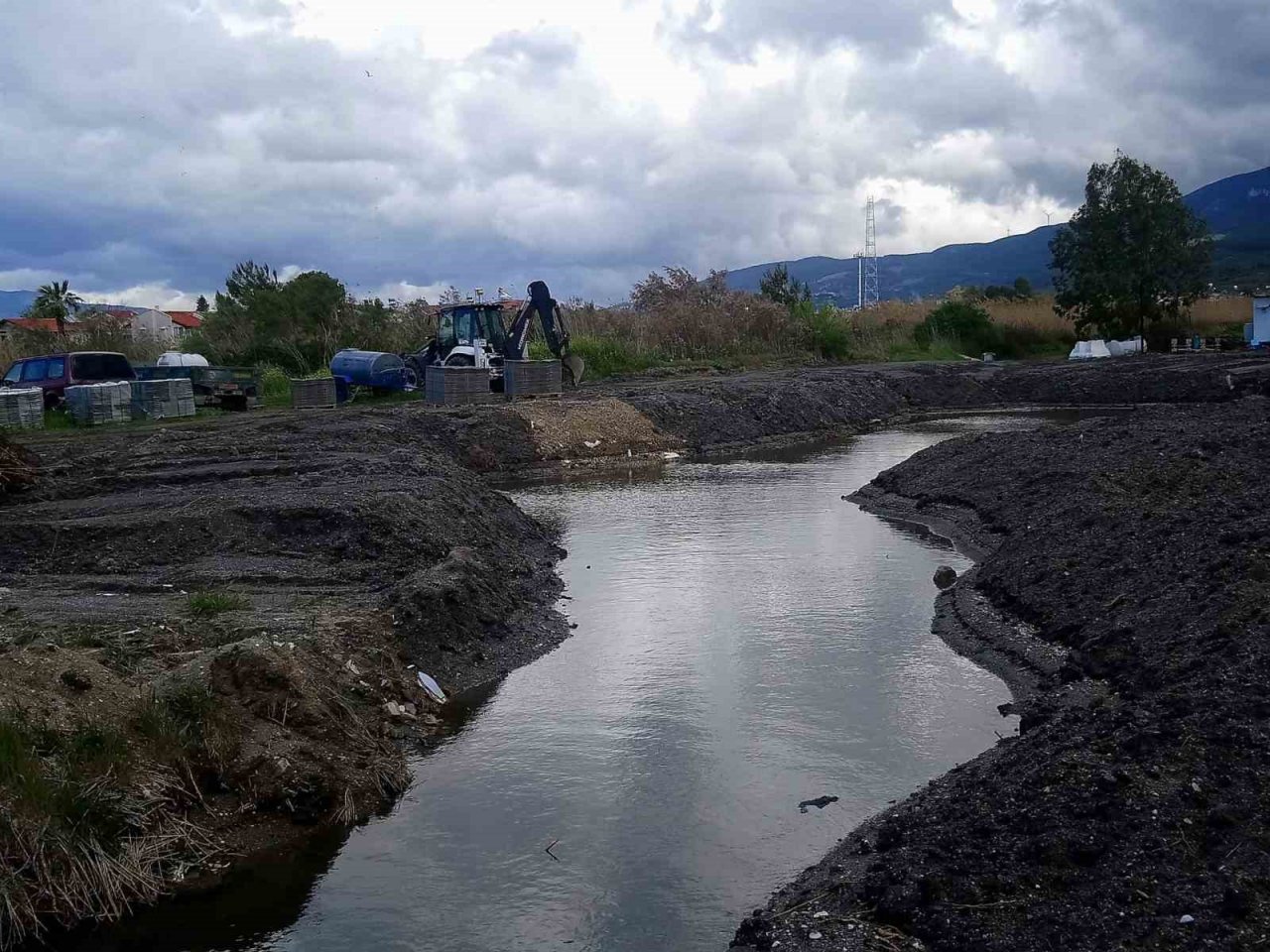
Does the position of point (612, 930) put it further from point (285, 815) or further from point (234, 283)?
point (234, 283)

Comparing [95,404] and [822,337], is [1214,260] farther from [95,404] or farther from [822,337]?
[95,404]

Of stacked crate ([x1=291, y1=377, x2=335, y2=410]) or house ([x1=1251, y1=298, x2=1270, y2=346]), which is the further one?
house ([x1=1251, y1=298, x2=1270, y2=346])

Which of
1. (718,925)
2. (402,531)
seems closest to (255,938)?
(718,925)

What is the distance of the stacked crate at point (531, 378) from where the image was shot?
105ft

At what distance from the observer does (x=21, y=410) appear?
26.9m

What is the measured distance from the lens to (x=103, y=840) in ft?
22.6

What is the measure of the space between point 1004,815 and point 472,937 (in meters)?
3.09

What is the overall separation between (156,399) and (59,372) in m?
3.11

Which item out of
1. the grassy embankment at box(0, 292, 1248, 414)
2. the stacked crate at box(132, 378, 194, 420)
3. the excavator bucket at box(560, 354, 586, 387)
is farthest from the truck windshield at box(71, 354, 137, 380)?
the excavator bucket at box(560, 354, 586, 387)

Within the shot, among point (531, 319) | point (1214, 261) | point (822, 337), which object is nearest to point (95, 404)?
point (531, 319)

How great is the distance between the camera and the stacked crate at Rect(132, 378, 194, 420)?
29172 millimetres

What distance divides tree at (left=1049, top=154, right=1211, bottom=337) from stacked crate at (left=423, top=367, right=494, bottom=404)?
113 feet

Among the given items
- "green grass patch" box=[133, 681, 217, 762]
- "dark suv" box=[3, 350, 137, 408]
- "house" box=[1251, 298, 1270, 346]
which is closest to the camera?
"green grass patch" box=[133, 681, 217, 762]

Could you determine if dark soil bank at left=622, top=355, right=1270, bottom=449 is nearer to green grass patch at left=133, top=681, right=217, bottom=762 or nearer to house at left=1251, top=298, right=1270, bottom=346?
house at left=1251, top=298, right=1270, bottom=346
